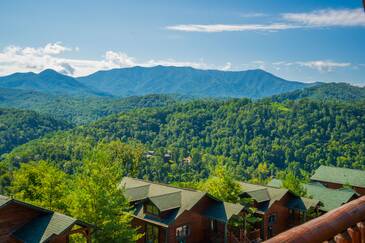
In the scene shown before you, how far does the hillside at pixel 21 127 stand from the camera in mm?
121125

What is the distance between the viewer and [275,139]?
118 metres

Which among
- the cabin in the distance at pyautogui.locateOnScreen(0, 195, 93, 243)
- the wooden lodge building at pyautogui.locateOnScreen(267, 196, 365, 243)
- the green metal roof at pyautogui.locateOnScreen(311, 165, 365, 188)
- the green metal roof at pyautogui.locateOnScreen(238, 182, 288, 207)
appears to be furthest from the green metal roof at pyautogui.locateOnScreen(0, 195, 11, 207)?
the green metal roof at pyautogui.locateOnScreen(311, 165, 365, 188)

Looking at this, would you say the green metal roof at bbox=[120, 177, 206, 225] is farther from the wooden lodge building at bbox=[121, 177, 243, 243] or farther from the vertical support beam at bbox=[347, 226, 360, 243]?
the vertical support beam at bbox=[347, 226, 360, 243]

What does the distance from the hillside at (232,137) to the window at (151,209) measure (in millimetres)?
51550

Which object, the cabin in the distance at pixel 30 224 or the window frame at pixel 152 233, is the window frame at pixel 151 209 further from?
the cabin in the distance at pixel 30 224

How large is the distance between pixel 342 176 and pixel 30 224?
142 feet

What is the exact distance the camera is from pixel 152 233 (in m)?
26.0

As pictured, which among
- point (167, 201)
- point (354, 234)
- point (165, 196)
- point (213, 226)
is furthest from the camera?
point (213, 226)

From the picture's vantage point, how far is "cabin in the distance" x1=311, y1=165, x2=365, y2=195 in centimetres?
4806

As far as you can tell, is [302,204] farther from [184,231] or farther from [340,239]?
[340,239]

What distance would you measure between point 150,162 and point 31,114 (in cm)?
7504


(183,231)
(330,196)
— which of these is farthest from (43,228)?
(330,196)

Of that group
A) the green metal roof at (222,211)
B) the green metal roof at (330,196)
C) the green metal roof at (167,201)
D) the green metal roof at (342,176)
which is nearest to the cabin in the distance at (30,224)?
the green metal roof at (167,201)

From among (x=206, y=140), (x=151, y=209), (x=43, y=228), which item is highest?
(x=43, y=228)
